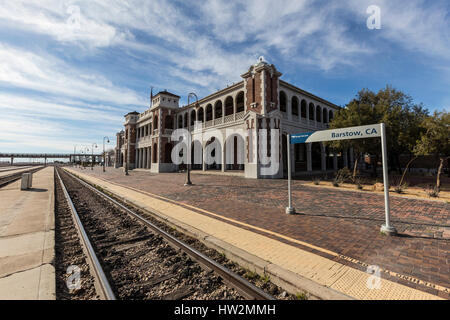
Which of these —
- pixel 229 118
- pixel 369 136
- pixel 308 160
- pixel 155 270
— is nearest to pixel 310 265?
pixel 155 270

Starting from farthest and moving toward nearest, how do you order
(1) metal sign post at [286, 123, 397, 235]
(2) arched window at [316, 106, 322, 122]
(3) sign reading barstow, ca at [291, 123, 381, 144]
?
(2) arched window at [316, 106, 322, 122] < (3) sign reading barstow, ca at [291, 123, 381, 144] < (1) metal sign post at [286, 123, 397, 235]

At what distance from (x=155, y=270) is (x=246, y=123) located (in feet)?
57.2

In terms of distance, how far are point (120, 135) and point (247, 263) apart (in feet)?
214

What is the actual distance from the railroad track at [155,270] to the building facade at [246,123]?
1210 cm

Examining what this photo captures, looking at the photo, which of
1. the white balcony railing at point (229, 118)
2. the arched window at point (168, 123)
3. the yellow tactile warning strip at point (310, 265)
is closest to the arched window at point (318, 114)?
the white balcony railing at point (229, 118)

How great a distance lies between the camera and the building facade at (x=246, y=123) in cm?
1878

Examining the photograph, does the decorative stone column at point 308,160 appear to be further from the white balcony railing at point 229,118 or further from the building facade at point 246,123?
the white balcony railing at point 229,118

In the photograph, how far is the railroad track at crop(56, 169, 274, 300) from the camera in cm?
282

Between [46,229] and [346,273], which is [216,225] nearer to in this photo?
[346,273]

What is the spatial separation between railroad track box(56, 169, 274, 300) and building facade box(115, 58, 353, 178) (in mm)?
12099

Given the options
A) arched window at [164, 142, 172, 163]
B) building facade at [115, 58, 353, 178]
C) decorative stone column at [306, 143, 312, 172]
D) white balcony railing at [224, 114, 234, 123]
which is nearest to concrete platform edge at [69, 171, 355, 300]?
building facade at [115, 58, 353, 178]

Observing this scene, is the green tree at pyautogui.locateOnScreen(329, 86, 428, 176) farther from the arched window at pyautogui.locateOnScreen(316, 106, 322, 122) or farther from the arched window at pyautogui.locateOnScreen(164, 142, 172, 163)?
the arched window at pyautogui.locateOnScreen(164, 142, 172, 163)

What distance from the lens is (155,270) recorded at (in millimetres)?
3494
